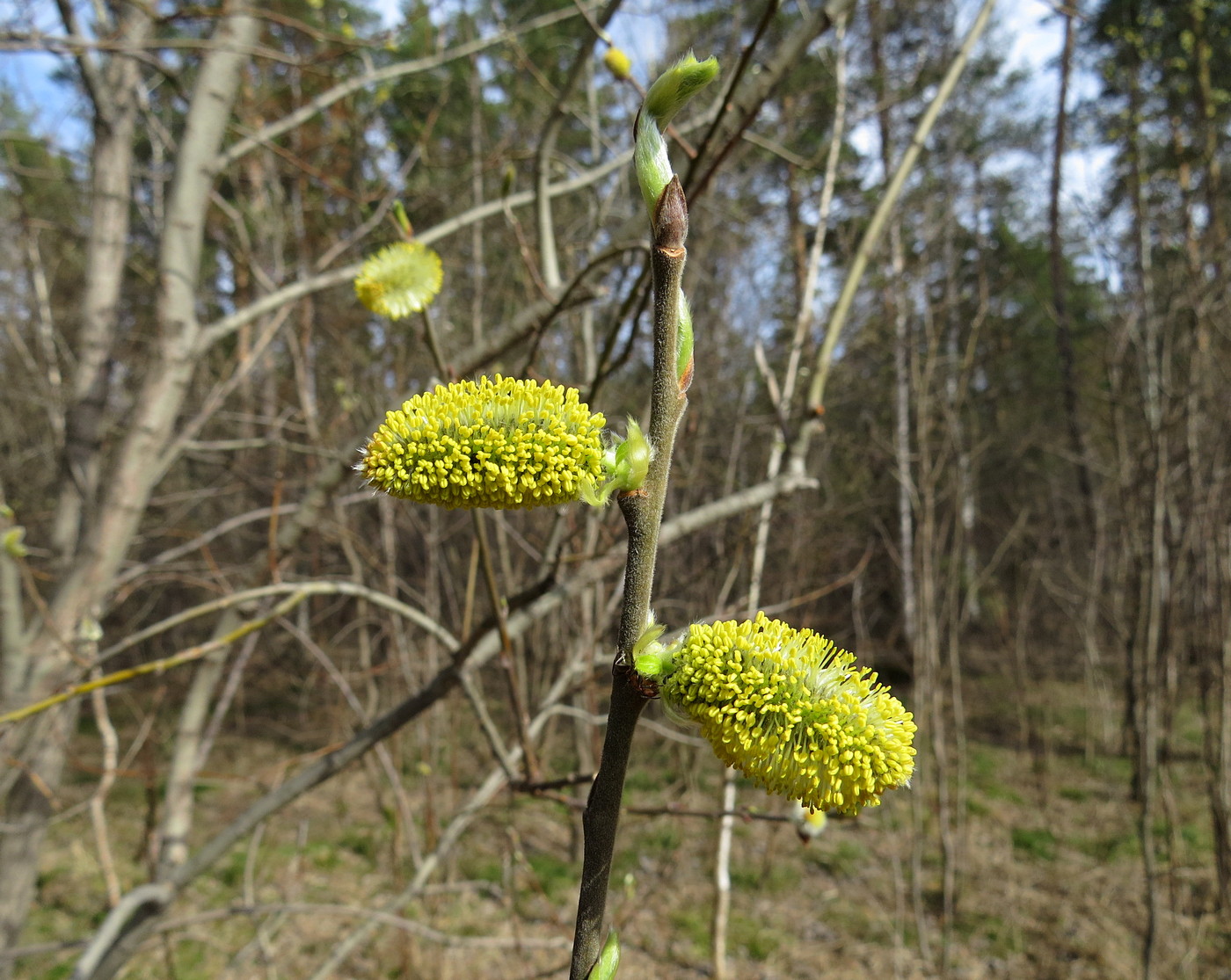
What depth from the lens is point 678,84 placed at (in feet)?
1.93

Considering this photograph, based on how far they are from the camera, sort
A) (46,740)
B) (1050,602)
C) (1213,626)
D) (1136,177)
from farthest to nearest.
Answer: (1050,602), (1136,177), (1213,626), (46,740)

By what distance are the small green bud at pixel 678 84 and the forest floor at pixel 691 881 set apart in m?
3.17

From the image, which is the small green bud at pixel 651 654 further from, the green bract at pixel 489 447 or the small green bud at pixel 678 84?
the small green bud at pixel 678 84

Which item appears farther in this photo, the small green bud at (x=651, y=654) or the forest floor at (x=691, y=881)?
the forest floor at (x=691, y=881)

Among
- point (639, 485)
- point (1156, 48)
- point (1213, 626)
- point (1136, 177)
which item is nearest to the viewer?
point (639, 485)

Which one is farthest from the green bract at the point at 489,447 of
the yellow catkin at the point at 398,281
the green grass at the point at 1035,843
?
the green grass at the point at 1035,843

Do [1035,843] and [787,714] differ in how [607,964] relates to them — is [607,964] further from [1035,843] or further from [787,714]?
[1035,843]

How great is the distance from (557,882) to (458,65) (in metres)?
6.52

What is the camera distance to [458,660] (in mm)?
1566

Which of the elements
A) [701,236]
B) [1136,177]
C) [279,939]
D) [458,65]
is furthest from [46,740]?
[1136,177]

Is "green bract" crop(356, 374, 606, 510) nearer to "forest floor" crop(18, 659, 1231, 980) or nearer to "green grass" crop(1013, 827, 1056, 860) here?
"forest floor" crop(18, 659, 1231, 980)

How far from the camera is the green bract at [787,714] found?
1.98 ft

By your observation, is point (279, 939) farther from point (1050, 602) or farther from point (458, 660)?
point (1050, 602)

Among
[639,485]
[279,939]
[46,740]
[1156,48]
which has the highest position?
[1156,48]
